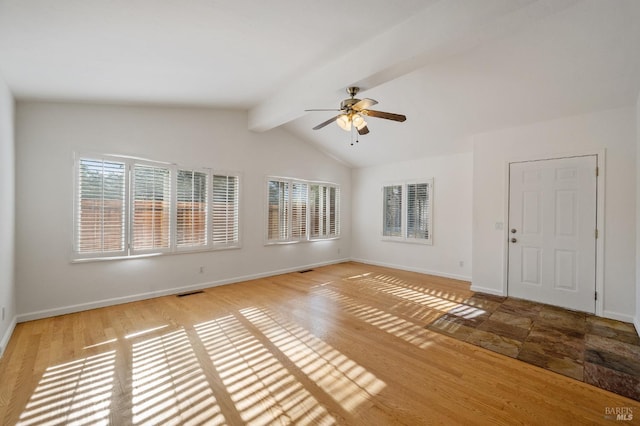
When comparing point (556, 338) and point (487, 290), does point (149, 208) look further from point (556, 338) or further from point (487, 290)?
point (487, 290)

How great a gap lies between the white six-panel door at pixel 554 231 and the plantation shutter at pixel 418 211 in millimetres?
1811

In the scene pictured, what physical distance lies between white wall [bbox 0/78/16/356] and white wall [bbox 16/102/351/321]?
219 mm

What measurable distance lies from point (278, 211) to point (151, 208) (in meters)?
2.46

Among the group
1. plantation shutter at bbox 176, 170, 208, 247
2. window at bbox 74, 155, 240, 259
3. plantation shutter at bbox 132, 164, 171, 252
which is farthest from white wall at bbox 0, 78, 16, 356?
plantation shutter at bbox 176, 170, 208, 247

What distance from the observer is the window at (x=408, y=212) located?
621cm

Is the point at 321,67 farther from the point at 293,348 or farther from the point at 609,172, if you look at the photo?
the point at 609,172

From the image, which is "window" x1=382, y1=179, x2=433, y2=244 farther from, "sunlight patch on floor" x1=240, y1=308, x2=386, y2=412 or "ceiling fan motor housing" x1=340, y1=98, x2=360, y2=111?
"sunlight patch on floor" x1=240, y1=308, x2=386, y2=412

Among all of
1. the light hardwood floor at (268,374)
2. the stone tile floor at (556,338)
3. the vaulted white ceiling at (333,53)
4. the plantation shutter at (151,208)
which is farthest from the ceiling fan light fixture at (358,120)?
the plantation shutter at (151,208)

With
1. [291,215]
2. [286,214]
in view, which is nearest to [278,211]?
[286,214]

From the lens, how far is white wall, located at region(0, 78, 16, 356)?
2.79 m

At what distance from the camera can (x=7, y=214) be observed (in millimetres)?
3016

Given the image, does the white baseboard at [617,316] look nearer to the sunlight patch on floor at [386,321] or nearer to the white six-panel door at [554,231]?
the white six-panel door at [554,231]

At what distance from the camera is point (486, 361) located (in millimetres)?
2584

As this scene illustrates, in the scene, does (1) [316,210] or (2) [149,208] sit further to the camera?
(1) [316,210]
